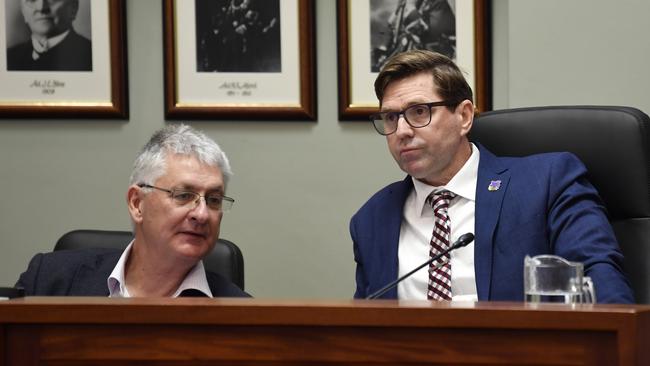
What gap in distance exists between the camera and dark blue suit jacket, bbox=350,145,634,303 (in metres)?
2.42

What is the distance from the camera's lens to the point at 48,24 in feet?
11.5

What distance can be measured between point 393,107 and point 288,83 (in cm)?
84

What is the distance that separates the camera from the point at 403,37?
3.43m

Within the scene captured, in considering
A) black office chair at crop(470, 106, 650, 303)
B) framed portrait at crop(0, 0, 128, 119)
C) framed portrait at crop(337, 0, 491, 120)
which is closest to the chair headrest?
black office chair at crop(470, 106, 650, 303)

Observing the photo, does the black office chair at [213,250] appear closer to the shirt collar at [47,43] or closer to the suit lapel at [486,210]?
the suit lapel at [486,210]

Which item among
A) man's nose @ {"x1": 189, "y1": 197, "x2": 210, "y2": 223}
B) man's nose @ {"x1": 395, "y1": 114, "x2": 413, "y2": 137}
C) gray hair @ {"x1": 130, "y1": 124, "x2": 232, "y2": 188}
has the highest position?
man's nose @ {"x1": 395, "y1": 114, "x2": 413, "y2": 137}

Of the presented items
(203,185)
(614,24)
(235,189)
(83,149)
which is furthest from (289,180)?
(614,24)

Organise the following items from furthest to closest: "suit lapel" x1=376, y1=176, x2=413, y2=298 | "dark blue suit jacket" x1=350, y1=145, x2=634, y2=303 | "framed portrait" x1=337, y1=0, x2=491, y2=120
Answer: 1. "framed portrait" x1=337, y1=0, x2=491, y2=120
2. "suit lapel" x1=376, y1=176, x2=413, y2=298
3. "dark blue suit jacket" x1=350, y1=145, x2=634, y2=303

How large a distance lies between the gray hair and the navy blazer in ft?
0.81

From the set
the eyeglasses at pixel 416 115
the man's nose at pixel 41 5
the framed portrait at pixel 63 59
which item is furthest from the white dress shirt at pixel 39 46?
the eyeglasses at pixel 416 115

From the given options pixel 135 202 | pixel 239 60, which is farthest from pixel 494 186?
pixel 239 60

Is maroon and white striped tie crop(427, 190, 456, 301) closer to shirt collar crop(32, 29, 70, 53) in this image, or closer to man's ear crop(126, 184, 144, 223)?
man's ear crop(126, 184, 144, 223)

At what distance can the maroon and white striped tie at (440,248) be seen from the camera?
255 centimetres

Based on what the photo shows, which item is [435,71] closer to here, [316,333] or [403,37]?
[403,37]
